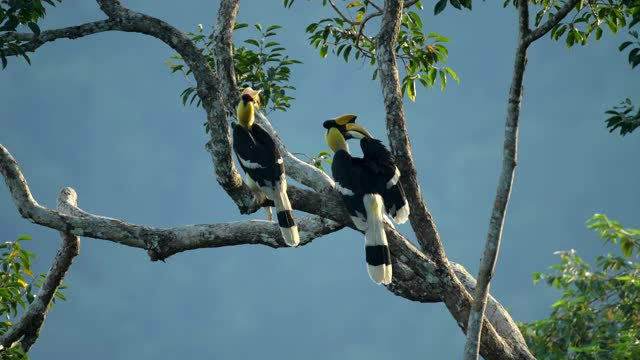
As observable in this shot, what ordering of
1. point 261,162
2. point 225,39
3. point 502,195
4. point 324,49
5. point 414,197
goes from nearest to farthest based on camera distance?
point 502,195, point 414,197, point 225,39, point 261,162, point 324,49

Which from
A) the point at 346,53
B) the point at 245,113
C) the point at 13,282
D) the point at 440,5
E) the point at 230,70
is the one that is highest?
the point at 346,53

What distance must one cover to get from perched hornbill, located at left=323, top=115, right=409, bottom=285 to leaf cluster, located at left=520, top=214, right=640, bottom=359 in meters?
3.26

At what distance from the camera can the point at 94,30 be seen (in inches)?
282

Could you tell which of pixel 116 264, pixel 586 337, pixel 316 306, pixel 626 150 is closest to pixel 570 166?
pixel 626 150

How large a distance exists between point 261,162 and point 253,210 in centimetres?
73

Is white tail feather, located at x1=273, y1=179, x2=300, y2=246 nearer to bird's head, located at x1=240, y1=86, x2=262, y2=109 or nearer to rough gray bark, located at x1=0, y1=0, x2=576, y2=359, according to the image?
rough gray bark, located at x1=0, y1=0, x2=576, y2=359

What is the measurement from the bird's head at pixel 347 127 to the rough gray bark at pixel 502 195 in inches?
67.8

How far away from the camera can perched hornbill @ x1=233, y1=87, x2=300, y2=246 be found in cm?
708

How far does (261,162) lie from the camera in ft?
24.9

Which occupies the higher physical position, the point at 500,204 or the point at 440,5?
the point at 440,5

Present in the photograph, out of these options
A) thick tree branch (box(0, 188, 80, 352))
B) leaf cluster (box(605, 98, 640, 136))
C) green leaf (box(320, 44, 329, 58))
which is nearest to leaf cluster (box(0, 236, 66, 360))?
thick tree branch (box(0, 188, 80, 352))

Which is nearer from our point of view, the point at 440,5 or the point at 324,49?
the point at 440,5

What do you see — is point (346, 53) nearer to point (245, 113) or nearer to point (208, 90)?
point (245, 113)

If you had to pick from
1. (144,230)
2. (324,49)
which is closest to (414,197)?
(144,230)
